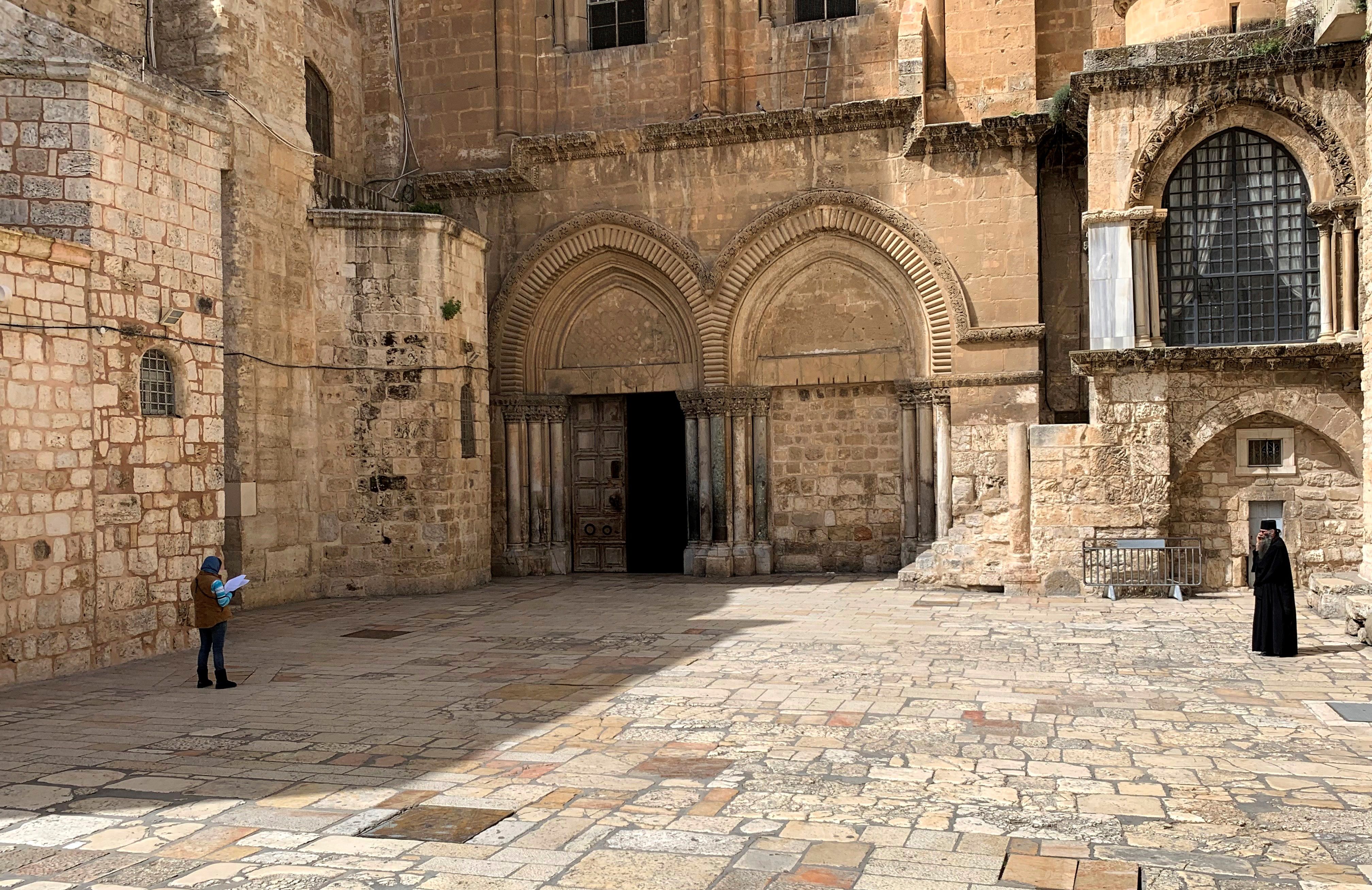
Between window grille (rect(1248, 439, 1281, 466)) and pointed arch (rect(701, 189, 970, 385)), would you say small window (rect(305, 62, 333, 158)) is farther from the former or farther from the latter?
window grille (rect(1248, 439, 1281, 466))

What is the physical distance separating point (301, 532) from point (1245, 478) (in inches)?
453

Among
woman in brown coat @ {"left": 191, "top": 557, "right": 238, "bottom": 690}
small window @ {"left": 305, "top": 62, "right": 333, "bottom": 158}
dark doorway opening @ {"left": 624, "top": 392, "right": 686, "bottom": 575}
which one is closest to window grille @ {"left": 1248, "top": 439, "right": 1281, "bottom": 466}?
dark doorway opening @ {"left": 624, "top": 392, "right": 686, "bottom": 575}

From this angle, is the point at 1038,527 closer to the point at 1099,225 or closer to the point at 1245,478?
the point at 1245,478

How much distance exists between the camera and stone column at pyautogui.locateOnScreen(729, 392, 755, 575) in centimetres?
1730

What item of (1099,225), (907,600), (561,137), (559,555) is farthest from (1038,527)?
(561,137)

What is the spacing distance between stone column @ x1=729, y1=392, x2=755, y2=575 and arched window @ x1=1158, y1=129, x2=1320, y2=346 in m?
5.79

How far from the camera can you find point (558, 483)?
60.1 feet

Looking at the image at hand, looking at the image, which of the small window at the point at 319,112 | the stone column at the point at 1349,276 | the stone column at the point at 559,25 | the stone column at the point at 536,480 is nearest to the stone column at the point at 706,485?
the stone column at the point at 536,480

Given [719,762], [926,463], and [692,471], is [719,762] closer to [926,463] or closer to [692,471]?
[926,463]

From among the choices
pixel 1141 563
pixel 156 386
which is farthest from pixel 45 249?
pixel 1141 563

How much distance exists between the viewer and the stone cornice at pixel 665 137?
645 inches

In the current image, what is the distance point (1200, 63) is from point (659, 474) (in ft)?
32.6

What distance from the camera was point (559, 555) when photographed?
18.2 meters

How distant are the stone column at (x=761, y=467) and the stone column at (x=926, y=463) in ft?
7.22
